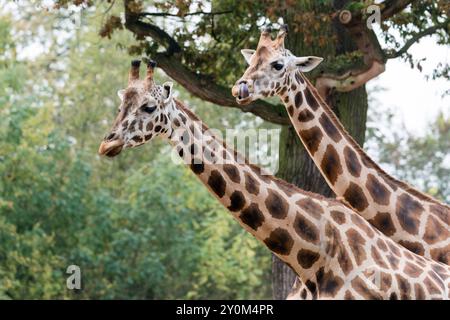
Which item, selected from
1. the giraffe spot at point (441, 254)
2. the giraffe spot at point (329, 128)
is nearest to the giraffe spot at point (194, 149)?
the giraffe spot at point (329, 128)

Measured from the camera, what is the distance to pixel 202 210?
1076 inches

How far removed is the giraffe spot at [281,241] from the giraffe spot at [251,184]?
0.36 metres

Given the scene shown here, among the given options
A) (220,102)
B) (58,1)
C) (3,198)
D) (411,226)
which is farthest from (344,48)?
(3,198)

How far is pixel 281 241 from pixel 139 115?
1533mm

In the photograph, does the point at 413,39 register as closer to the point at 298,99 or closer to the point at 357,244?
the point at 298,99

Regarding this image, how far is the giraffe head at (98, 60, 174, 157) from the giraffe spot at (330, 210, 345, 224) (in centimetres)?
151

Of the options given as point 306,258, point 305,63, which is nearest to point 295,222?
point 306,258

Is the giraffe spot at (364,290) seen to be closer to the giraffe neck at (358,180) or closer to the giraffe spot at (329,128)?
the giraffe neck at (358,180)

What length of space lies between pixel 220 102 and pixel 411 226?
4.85 meters

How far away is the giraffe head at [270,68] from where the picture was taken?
34.1 feet

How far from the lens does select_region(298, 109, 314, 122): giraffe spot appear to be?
10836mm

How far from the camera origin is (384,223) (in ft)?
35.9

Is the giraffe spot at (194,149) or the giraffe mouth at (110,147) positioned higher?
the giraffe spot at (194,149)
